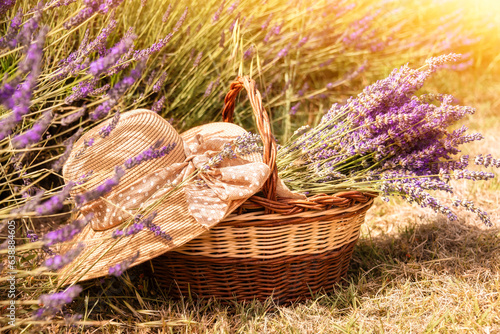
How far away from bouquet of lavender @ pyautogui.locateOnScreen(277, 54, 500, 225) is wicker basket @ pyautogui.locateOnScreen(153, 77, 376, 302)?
101 millimetres

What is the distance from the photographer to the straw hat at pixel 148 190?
116 cm

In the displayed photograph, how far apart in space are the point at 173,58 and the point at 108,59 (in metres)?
1.29

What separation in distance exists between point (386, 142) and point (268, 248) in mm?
543

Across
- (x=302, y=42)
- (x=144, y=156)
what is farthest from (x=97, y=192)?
(x=302, y=42)

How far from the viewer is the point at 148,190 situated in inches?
47.7

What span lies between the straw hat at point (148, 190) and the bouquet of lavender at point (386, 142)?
0.21 meters

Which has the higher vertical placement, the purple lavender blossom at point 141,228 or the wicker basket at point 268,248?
the purple lavender blossom at point 141,228

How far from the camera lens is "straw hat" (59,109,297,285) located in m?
1.16

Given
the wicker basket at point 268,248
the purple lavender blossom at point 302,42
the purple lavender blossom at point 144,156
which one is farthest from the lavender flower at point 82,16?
the purple lavender blossom at point 302,42

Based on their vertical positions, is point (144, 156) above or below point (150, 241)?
above

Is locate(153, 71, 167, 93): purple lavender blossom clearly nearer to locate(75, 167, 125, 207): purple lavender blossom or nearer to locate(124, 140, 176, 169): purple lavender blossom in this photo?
locate(124, 140, 176, 169): purple lavender blossom

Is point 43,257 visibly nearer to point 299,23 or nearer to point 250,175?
point 250,175

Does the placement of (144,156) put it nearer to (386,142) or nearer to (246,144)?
(246,144)

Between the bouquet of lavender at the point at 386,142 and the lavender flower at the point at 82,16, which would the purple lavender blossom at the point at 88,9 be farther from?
the bouquet of lavender at the point at 386,142
